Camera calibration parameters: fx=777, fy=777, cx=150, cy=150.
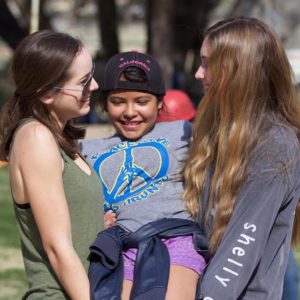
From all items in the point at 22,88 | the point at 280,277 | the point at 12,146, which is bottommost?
the point at 280,277

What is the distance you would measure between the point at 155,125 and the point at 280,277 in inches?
34.9

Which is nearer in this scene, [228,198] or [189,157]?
[228,198]

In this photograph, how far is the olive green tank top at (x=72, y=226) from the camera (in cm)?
267

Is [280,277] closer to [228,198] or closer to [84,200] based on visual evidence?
[228,198]

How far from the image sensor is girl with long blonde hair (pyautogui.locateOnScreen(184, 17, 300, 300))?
2611 mm

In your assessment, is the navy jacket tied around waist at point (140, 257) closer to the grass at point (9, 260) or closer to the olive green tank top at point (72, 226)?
the olive green tank top at point (72, 226)

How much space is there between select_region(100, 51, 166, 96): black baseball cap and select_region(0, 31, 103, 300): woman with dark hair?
0.32 metres

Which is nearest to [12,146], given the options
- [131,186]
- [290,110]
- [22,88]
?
[22,88]

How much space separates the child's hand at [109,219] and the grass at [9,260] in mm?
3217

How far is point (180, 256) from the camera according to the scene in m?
2.76

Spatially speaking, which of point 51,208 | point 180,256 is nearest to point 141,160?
point 180,256

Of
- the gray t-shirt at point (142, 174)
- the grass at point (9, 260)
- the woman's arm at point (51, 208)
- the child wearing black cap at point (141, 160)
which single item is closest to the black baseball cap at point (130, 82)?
the child wearing black cap at point (141, 160)

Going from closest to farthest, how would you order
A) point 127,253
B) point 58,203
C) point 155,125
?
point 58,203, point 127,253, point 155,125

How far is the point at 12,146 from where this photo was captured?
8.85ft
